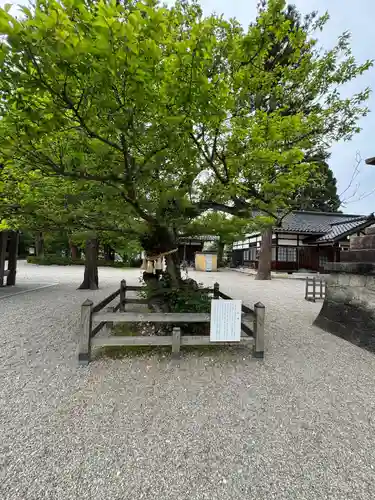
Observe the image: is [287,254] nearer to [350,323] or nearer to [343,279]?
[343,279]

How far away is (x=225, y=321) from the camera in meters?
3.80

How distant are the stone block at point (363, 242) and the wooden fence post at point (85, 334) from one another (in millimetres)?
5051

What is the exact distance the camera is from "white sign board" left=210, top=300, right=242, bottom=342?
12.4ft

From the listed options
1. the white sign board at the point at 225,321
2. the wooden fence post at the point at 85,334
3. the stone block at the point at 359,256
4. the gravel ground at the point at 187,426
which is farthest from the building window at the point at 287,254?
the wooden fence post at the point at 85,334

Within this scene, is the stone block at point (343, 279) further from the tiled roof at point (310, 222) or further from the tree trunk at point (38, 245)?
the tree trunk at point (38, 245)

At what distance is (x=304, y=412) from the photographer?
2.68 m

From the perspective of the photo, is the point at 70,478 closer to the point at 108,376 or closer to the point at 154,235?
the point at 108,376

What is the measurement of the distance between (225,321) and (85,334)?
200 cm

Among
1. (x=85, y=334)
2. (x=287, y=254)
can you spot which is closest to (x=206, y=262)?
(x=287, y=254)

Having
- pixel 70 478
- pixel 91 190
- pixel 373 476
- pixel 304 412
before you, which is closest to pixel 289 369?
pixel 304 412

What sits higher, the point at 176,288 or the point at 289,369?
the point at 176,288

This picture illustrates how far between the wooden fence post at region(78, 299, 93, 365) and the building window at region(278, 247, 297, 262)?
2048 centimetres

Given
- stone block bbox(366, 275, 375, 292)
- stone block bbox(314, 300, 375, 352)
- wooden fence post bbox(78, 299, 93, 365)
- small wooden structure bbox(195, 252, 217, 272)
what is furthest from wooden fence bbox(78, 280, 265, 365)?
small wooden structure bbox(195, 252, 217, 272)

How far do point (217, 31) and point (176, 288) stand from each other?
14.0ft
